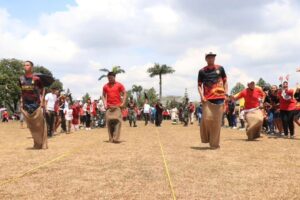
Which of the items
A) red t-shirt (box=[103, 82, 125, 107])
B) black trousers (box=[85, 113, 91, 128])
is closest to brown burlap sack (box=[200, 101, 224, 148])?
red t-shirt (box=[103, 82, 125, 107])

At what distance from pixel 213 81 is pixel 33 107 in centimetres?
424

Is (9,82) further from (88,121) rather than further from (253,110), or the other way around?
(253,110)

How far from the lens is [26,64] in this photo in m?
10.4

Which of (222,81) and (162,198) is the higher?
(222,81)

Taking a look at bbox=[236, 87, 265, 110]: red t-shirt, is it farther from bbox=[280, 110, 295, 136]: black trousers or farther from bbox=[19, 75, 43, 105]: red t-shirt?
bbox=[19, 75, 43, 105]: red t-shirt

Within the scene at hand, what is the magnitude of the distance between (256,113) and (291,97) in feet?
7.49

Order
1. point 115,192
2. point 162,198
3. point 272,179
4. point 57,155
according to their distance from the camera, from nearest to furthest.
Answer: point 162,198, point 115,192, point 272,179, point 57,155

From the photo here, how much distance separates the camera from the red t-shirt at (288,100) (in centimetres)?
1490

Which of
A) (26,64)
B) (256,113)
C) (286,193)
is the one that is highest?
(26,64)

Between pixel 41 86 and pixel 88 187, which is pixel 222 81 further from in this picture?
pixel 88 187

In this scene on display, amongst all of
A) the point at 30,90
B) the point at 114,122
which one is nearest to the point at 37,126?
the point at 30,90

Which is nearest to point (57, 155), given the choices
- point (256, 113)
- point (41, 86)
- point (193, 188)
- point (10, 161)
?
point (10, 161)

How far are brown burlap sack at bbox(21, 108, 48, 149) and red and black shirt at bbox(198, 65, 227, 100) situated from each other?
3.87 m

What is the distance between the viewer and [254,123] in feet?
42.9
